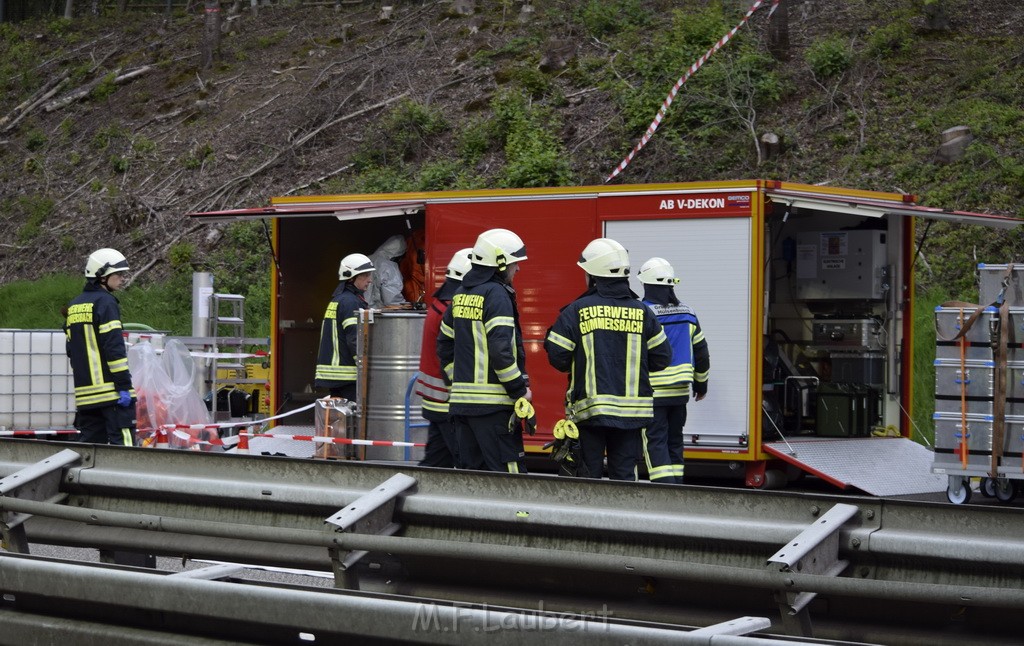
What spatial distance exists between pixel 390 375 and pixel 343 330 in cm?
68

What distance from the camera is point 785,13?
19547mm

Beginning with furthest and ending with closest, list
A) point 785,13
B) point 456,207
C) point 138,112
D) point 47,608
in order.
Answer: point 138,112, point 785,13, point 456,207, point 47,608

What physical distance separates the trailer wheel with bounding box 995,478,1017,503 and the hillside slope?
5284 millimetres

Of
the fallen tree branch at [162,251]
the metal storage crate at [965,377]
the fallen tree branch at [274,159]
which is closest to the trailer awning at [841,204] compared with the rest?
the metal storage crate at [965,377]

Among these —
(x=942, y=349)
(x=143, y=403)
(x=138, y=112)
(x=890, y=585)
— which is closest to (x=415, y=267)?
(x=143, y=403)

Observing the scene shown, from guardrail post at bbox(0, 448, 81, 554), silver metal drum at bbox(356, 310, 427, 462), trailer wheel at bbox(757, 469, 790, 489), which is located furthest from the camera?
silver metal drum at bbox(356, 310, 427, 462)

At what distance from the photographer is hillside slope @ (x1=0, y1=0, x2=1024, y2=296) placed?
58.4ft

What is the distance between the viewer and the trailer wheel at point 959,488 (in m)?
10.0

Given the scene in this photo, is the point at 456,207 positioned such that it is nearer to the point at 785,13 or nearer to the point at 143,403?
the point at 143,403

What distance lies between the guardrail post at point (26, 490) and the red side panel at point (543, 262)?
6111mm

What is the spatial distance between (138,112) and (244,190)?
5.11 m

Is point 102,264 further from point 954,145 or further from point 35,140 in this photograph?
point 35,140

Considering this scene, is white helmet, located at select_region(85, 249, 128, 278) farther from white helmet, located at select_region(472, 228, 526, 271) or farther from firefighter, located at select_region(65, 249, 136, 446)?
white helmet, located at select_region(472, 228, 526, 271)

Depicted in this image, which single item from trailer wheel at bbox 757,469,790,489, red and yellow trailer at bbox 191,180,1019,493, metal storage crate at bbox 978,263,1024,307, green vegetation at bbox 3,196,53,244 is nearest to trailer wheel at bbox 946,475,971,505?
red and yellow trailer at bbox 191,180,1019,493
